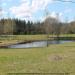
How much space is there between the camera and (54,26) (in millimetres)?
88250

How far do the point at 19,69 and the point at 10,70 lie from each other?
1.50 feet

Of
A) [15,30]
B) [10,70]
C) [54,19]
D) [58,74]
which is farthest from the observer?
[54,19]

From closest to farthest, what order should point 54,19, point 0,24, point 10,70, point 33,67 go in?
point 10,70
point 33,67
point 0,24
point 54,19

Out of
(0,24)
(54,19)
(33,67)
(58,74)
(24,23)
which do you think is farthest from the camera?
(24,23)

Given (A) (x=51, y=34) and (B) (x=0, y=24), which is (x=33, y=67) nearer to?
(B) (x=0, y=24)

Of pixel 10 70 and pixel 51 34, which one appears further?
pixel 51 34

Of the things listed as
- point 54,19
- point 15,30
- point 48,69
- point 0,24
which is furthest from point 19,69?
point 54,19

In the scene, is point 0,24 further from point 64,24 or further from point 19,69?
point 19,69

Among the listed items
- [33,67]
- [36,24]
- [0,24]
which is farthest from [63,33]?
[33,67]

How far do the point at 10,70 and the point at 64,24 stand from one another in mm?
76629

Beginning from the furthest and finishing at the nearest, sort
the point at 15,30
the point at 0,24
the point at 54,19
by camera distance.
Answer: the point at 54,19 < the point at 15,30 < the point at 0,24

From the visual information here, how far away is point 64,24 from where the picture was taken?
87.9 metres

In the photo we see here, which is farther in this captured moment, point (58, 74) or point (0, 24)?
point (0, 24)

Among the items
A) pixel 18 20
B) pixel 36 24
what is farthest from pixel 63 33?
pixel 18 20
